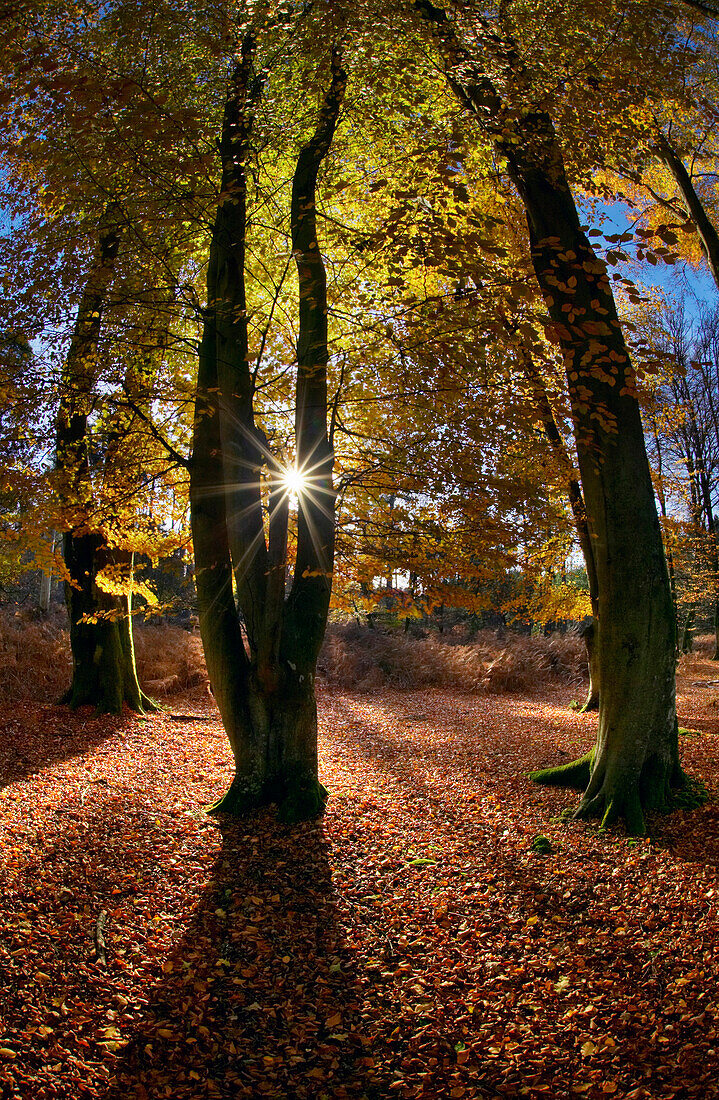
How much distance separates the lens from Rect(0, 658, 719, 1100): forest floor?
2.86m

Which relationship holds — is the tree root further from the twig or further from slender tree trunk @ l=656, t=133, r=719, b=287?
slender tree trunk @ l=656, t=133, r=719, b=287

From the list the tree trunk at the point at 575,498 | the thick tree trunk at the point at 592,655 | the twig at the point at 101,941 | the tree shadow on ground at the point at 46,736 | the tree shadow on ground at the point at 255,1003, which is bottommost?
the tree shadow on ground at the point at 255,1003

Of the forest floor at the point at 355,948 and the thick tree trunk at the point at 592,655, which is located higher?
the thick tree trunk at the point at 592,655

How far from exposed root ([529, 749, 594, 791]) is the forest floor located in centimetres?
31

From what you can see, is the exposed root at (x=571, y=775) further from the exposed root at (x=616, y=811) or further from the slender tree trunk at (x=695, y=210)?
the slender tree trunk at (x=695, y=210)

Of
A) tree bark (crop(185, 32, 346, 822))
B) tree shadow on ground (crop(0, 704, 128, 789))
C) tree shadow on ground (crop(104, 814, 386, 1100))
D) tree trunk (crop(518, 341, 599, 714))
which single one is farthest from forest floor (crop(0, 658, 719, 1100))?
tree trunk (crop(518, 341, 599, 714))

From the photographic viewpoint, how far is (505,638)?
21.5m

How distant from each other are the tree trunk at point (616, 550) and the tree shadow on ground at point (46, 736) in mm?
6502

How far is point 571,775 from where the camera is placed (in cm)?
654

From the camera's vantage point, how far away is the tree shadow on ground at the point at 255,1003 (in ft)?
9.25

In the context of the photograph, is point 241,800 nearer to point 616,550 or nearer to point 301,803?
point 301,803

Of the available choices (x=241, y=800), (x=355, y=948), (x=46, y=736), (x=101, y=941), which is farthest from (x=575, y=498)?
(x=46, y=736)

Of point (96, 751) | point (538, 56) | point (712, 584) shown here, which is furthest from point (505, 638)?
point (538, 56)

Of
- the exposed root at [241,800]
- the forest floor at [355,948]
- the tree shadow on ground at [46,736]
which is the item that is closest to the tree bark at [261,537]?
the exposed root at [241,800]
